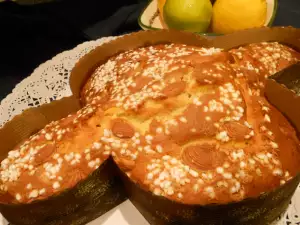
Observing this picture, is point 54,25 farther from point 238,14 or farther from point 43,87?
point 238,14

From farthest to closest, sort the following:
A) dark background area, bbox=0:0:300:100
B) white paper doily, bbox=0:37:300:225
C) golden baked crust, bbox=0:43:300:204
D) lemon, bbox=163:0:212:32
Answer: dark background area, bbox=0:0:300:100 → lemon, bbox=163:0:212:32 → white paper doily, bbox=0:37:300:225 → golden baked crust, bbox=0:43:300:204

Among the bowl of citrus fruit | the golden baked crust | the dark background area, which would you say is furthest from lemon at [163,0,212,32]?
the golden baked crust

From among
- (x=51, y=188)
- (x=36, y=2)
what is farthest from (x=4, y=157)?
(x=36, y=2)

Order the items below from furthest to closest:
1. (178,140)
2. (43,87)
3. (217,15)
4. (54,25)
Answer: (54,25)
(217,15)
(43,87)
(178,140)

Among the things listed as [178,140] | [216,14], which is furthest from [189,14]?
[178,140]

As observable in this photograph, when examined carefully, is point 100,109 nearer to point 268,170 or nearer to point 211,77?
point 211,77

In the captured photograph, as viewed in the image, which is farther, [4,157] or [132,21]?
[132,21]

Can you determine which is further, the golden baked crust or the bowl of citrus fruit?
the bowl of citrus fruit

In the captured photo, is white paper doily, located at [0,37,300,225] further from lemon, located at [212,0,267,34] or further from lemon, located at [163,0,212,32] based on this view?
lemon, located at [212,0,267,34]
